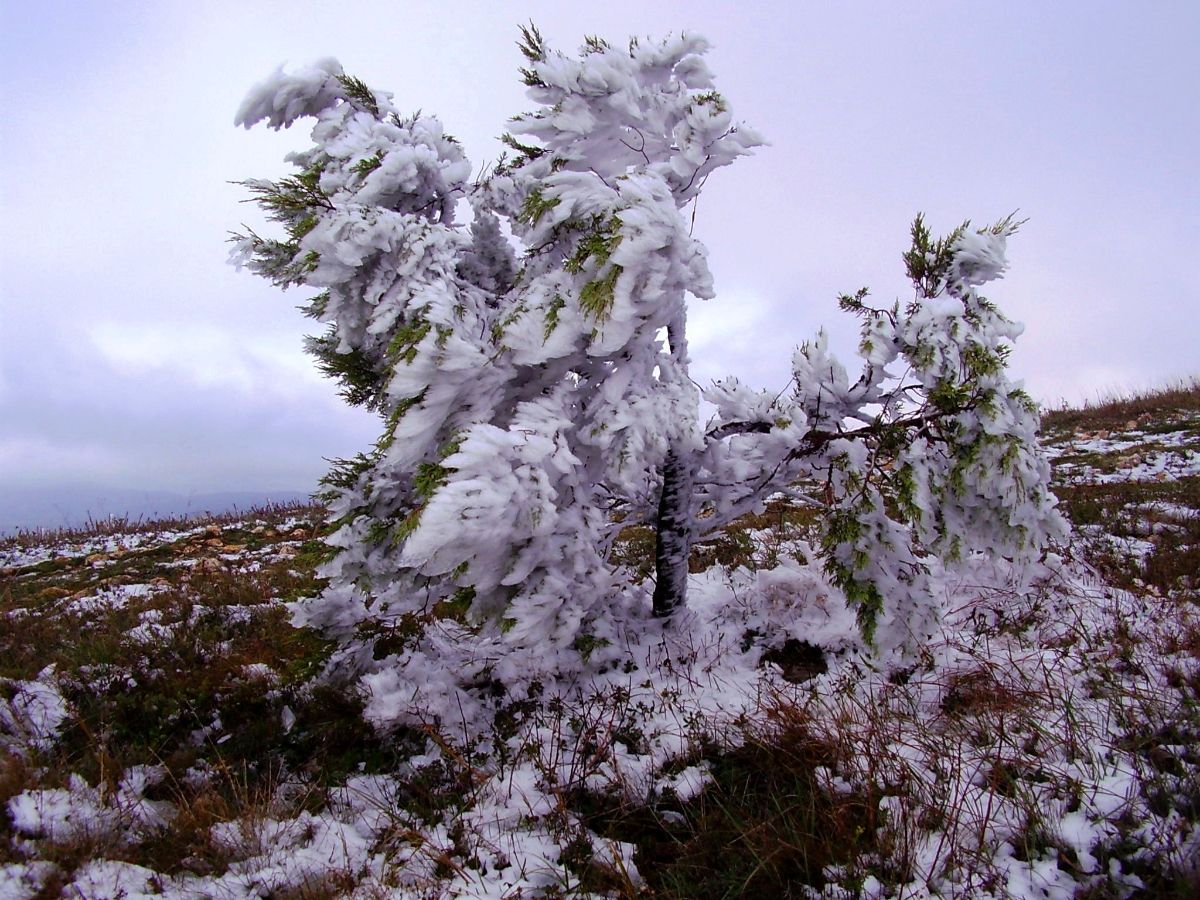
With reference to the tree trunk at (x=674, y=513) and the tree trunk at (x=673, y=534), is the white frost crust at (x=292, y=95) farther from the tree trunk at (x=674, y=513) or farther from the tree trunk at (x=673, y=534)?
the tree trunk at (x=673, y=534)

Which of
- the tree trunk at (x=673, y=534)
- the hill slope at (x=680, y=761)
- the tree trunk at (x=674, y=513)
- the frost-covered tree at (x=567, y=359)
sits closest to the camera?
the hill slope at (x=680, y=761)

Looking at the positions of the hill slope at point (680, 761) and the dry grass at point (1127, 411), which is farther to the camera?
the dry grass at point (1127, 411)

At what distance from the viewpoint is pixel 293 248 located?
398 cm

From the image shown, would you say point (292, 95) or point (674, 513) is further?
point (674, 513)

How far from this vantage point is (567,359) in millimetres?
3688

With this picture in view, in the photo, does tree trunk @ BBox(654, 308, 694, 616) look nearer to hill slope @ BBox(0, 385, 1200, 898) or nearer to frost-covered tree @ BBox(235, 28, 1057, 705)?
frost-covered tree @ BBox(235, 28, 1057, 705)

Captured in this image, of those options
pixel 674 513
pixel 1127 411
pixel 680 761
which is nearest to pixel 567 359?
pixel 674 513

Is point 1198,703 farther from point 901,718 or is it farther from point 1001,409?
point 1001,409

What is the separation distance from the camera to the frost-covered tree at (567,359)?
3266 mm

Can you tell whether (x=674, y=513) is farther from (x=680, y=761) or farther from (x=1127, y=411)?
(x=1127, y=411)

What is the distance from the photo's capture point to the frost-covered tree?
327 cm

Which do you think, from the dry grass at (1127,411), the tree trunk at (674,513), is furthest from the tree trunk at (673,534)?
the dry grass at (1127,411)

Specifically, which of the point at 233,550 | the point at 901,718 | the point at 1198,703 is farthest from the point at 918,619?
the point at 233,550

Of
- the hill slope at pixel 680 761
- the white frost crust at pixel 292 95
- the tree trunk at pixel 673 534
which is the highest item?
the white frost crust at pixel 292 95
